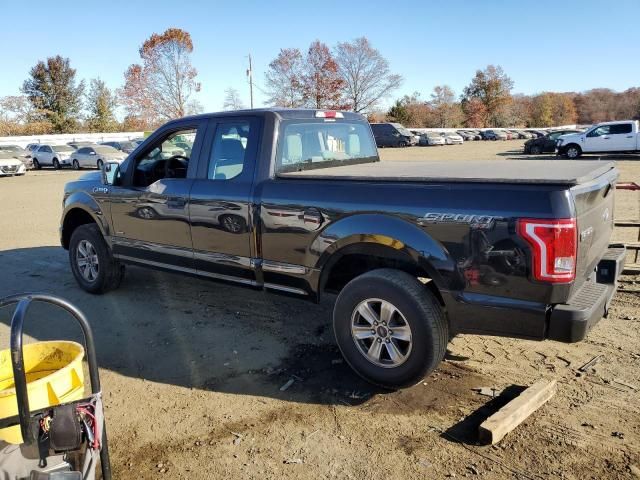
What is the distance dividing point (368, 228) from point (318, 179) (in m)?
0.60

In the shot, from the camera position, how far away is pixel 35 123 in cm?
5603

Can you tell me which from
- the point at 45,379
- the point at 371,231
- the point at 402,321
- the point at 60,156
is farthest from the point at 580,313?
the point at 60,156

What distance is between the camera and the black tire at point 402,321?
10.9 feet

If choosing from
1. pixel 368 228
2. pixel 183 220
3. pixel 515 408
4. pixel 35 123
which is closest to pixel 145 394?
pixel 183 220

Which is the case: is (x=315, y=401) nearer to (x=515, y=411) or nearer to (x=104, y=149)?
(x=515, y=411)

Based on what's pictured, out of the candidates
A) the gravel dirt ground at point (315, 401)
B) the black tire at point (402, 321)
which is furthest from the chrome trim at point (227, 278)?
the black tire at point (402, 321)

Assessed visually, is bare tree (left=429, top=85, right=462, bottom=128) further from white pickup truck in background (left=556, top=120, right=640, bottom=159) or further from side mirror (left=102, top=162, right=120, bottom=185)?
side mirror (left=102, top=162, right=120, bottom=185)

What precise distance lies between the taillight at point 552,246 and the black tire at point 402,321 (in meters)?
0.72

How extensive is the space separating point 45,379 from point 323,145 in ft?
10.1

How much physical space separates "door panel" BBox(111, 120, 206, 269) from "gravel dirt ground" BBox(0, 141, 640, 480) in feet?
2.15

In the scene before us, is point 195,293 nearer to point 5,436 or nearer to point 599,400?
point 5,436

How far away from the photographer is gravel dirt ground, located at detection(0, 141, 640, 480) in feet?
9.26

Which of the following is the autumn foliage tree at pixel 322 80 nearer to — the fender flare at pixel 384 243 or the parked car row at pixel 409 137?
the parked car row at pixel 409 137

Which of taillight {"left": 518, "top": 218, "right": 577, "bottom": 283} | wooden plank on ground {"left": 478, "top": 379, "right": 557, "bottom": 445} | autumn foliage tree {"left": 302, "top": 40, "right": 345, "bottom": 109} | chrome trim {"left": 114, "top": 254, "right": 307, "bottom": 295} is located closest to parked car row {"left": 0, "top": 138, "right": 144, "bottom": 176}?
chrome trim {"left": 114, "top": 254, "right": 307, "bottom": 295}
